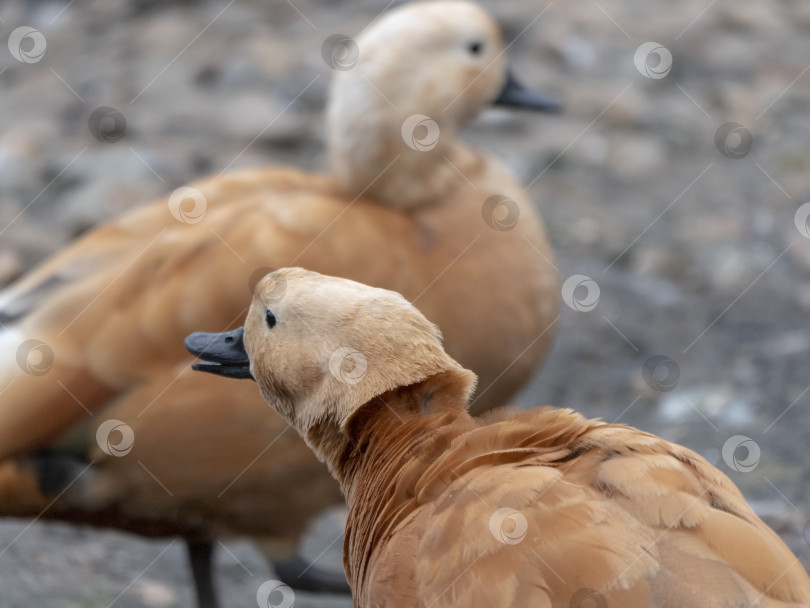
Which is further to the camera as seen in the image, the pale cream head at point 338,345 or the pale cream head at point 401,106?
the pale cream head at point 401,106

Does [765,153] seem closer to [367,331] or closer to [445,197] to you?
[445,197]

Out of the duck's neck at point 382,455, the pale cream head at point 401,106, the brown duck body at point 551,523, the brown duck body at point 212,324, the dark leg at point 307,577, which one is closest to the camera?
the brown duck body at point 551,523

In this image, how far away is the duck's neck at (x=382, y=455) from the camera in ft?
6.68

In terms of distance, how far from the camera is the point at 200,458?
9.36 ft

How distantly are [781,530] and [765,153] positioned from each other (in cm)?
257

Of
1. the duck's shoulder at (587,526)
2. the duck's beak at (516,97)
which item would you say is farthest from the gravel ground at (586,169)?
the duck's shoulder at (587,526)

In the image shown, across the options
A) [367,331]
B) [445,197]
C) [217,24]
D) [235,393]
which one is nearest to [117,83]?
[217,24]

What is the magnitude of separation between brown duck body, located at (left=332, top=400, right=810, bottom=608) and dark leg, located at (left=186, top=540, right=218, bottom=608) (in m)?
1.20

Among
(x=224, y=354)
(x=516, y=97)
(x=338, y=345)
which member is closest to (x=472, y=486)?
(x=338, y=345)

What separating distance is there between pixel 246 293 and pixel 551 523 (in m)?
1.39

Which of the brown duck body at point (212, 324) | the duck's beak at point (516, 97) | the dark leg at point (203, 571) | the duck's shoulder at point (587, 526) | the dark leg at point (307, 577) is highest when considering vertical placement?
the duck's beak at point (516, 97)

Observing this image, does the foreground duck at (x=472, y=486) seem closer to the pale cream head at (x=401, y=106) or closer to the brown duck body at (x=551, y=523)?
the brown duck body at (x=551, y=523)

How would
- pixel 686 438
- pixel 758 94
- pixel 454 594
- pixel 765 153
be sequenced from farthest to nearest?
1. pixel 758 94
2. pixel 765 153
3. pixel 686 438
4. pixel 454 594

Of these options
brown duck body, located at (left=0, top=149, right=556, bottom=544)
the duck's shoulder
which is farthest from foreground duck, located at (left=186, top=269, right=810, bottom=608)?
brown duck body, located at (left=0, top=149, right=556, bottom=544)
